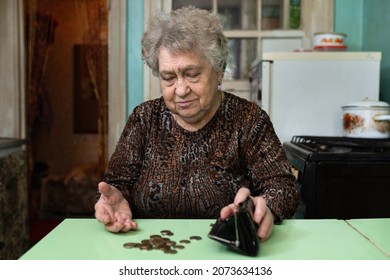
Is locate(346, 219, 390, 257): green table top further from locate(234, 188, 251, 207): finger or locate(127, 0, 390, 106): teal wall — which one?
locate(127, 0, 390, 106): teal wall

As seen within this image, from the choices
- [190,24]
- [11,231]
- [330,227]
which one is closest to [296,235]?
[330,227]

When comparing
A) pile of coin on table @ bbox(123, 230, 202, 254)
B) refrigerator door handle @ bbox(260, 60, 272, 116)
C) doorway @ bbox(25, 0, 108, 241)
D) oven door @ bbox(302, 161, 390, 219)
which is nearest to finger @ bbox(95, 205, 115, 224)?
pile of coin on table @ bbox(123, 230, 202, 254)

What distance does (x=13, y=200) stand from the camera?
273 cm

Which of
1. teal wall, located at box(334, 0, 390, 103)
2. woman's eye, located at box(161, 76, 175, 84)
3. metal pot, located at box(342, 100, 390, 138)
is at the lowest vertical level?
metal pot, located at box(342, 100, 390, 138)

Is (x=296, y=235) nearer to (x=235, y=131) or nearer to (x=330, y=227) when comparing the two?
(x=330, y=227)

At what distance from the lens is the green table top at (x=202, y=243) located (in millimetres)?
841

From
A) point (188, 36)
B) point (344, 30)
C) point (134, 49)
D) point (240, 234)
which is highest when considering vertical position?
point (344, 30)

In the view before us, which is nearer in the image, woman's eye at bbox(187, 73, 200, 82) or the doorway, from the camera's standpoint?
woman's eye at bbox(187, 73, 200, 82)

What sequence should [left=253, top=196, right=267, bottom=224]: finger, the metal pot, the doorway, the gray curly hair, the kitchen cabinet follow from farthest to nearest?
the doorway, the kitchen cabinet, the metal pot, the gray curly hair, [left=253, top=196, right=267, bottom=224]: finger

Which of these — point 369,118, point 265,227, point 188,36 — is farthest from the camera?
point 369,118

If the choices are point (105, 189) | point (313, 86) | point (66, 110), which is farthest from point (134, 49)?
point (66, 110)

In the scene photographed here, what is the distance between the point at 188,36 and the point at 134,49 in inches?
66.1

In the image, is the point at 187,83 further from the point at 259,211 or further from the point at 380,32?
the point at 380,32

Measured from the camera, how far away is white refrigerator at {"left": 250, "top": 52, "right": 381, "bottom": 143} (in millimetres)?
2381
